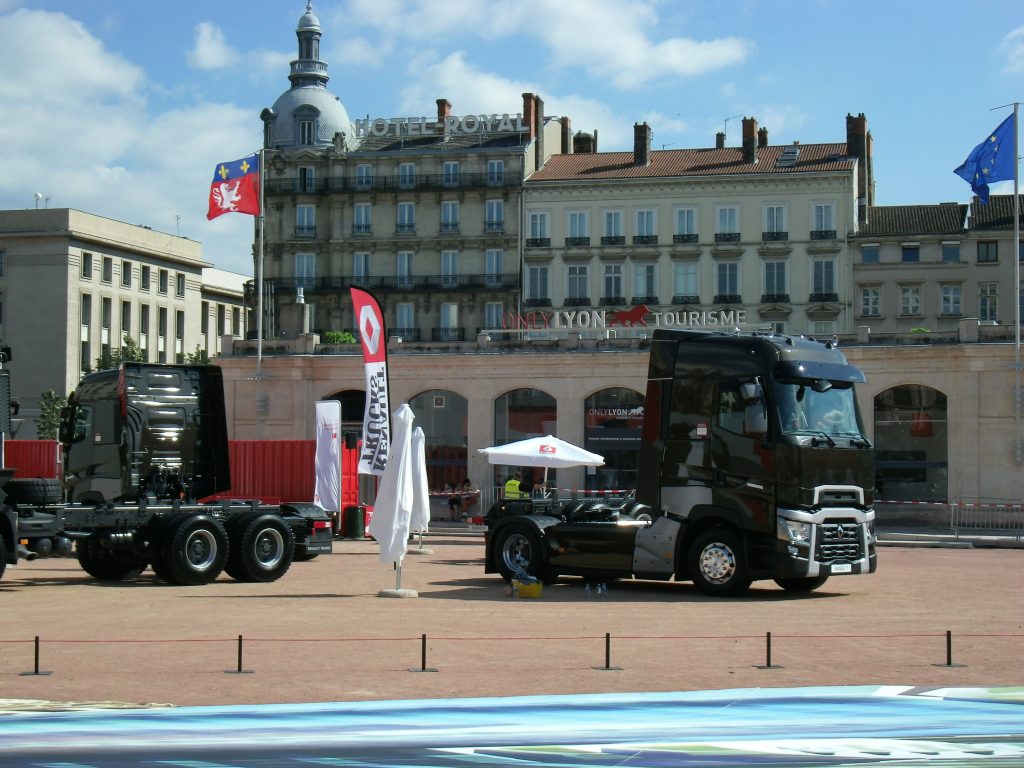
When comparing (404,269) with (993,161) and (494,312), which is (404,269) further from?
(993,161)

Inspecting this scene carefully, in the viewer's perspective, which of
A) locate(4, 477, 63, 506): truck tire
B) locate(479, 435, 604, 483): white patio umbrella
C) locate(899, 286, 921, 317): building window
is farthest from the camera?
locate(899, 286, 921, 317): building window

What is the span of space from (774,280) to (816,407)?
49.6m

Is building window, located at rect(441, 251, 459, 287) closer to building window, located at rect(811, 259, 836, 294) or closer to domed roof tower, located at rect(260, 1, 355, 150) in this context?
domed roof tower, located at rect(260, 1, 355, 150)

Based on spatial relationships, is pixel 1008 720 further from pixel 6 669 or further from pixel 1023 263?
pixel 1023 263

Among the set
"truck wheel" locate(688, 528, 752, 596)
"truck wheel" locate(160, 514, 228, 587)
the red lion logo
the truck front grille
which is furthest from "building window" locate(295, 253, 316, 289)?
the truck front grille

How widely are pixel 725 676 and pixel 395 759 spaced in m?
4.71

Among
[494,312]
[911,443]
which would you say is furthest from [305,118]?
[911,443]

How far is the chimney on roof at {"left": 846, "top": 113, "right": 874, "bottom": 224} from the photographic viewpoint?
72.6 meters

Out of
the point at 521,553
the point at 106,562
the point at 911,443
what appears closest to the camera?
the point at 521,553

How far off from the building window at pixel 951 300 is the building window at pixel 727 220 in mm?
11388

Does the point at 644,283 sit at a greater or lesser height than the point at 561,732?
greater

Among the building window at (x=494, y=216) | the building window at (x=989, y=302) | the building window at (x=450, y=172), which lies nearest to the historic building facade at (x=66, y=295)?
the building window at (x=450, y=172)

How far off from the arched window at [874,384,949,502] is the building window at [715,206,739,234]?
→ 24.1 metres

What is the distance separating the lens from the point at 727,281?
231 feet
